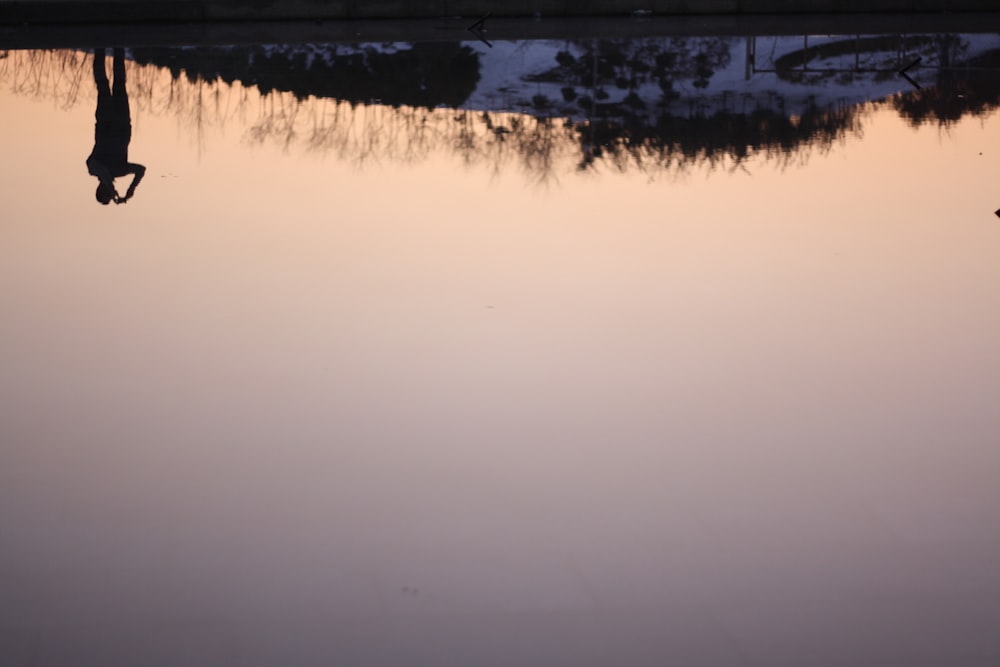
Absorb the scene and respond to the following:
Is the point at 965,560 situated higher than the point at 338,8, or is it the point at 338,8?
the point at 338,8

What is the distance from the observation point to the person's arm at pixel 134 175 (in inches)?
287

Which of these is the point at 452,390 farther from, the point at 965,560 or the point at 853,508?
the point at 965,560

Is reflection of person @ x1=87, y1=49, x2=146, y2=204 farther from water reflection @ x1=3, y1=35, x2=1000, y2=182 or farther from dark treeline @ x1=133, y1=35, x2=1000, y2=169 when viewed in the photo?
dark treeline @ x1=133, y1=35, x2=1000, y2=169

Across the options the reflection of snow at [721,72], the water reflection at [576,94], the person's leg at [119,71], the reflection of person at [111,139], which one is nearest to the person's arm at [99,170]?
the reflection of person at [111,139]

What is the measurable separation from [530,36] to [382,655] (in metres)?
13.5

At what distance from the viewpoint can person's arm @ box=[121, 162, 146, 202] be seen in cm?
728

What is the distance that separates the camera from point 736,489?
11.5 feet

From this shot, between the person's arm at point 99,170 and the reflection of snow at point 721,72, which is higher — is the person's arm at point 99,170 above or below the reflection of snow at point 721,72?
below

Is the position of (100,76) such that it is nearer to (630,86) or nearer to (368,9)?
(630,86)

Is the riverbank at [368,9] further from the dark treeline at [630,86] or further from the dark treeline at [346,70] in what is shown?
the dark treeline at [346,70]

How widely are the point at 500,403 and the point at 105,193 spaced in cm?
394

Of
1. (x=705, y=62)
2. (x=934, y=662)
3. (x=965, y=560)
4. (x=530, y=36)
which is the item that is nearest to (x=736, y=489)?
(x=965, y=560)

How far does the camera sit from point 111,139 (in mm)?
9008

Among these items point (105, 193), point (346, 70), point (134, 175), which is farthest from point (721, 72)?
point (105, 193)
